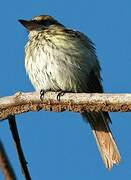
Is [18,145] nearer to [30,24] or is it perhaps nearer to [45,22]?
[30,24]

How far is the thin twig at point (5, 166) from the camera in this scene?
168cm

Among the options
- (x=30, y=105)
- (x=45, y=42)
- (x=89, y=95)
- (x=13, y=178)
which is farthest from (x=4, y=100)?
(x=45, y=42)

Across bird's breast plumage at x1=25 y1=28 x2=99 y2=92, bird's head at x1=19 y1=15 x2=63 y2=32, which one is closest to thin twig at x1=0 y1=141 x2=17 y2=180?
bird's breast plumage at x1=25 y1=28 x2=99 y2=92

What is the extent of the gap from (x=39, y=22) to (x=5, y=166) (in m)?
5.37

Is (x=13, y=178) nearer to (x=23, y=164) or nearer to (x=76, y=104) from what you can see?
(x=23, y=164)

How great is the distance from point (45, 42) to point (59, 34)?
30 cm

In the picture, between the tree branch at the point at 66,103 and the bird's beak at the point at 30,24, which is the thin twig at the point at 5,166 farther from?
the bird's beak at the point at 30,24

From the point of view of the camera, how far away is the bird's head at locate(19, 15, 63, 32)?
6.75 metres

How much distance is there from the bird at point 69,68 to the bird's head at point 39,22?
0.57 ft

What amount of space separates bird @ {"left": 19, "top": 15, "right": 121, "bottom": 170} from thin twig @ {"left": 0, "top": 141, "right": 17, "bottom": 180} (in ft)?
12.6

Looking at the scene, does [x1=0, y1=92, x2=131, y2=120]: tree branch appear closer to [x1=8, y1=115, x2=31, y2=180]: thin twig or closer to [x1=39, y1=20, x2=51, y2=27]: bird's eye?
[x1=8, y1=115, x2=31, y2=180]: thin twig

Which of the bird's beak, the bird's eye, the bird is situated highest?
the bird's eye

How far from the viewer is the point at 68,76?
5949 millimetres

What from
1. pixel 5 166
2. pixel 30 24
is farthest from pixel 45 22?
pixel 5 166
